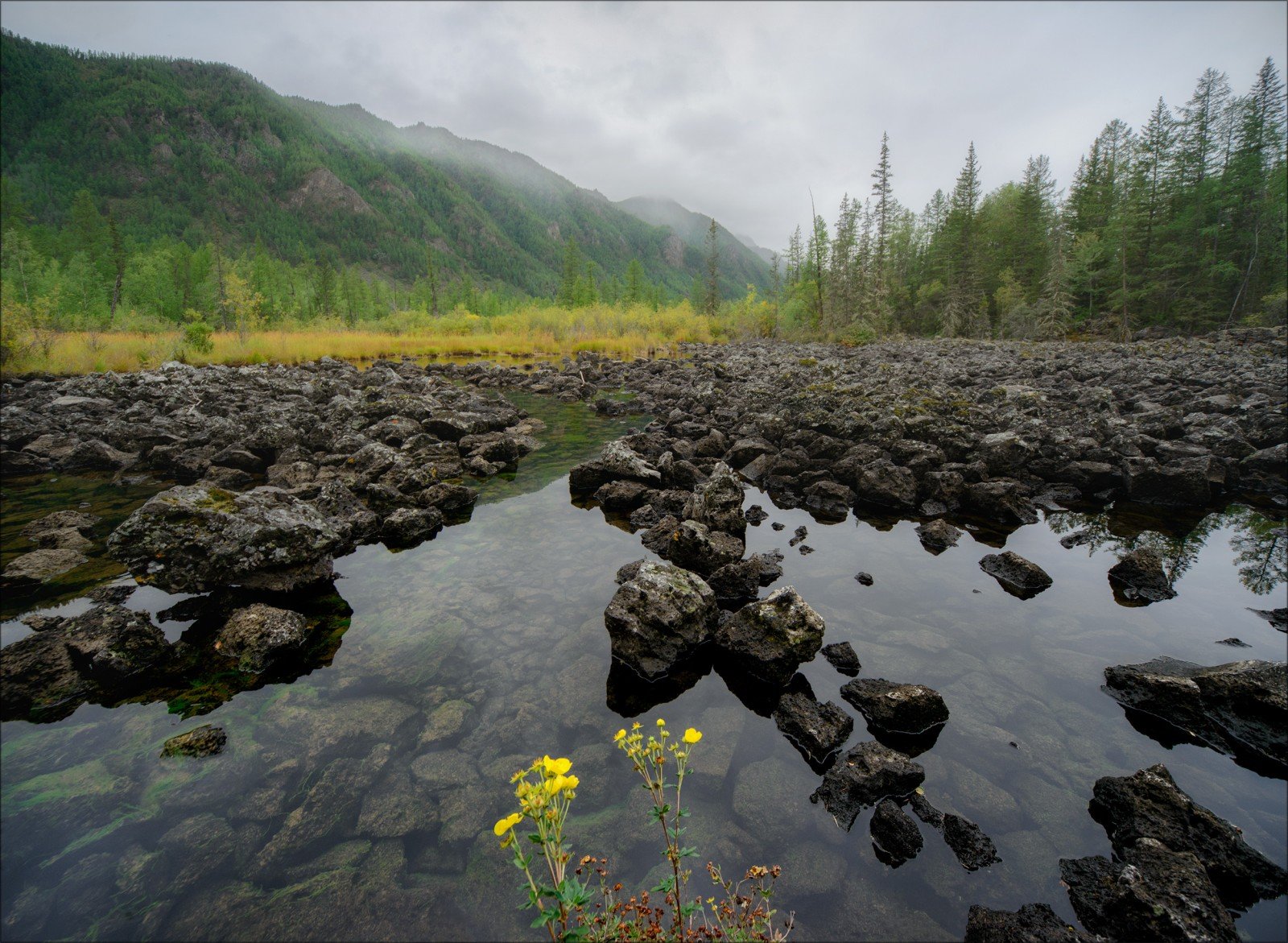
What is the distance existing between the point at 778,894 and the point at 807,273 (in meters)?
68.0

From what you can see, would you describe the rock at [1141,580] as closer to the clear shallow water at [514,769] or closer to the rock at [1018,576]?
the clear shallow water at [514,769]

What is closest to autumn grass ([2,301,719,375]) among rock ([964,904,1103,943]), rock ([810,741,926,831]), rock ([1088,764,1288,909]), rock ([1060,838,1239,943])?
rock ([810,741,926,831])

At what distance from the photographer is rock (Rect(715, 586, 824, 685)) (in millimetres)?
4930

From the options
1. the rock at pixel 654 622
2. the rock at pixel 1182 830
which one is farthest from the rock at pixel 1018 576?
the rock at pixel 654 622

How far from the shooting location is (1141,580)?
6.50 meters

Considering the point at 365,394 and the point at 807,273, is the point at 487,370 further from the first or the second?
the point at 807,273

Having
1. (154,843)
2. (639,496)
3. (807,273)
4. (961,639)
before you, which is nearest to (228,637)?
(154,843)

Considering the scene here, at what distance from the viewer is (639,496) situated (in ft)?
31.8

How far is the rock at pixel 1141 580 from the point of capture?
20.8 feet

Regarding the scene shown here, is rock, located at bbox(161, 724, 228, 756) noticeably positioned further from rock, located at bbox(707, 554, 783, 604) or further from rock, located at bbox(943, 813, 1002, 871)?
rock, located at bbox(943, 813, 1002, 871)

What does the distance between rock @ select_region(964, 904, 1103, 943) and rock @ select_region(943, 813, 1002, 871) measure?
30 centimetres

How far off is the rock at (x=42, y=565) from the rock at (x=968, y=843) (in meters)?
10.2

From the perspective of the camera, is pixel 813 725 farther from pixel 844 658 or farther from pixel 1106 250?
pixel 1106 250

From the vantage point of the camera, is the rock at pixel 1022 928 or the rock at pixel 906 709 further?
the rock at pixel 906 709
